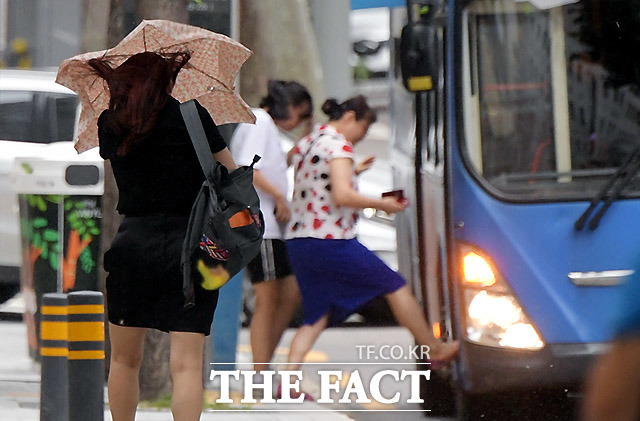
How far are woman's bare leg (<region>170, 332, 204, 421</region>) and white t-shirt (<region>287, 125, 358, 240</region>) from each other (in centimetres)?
207

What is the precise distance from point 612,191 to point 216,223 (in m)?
1.91

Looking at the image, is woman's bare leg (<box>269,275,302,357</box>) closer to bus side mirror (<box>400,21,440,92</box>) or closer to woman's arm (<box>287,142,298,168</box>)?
woman's arm (<box>287,142,298,168</box>)

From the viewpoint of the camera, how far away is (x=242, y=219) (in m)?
5.22

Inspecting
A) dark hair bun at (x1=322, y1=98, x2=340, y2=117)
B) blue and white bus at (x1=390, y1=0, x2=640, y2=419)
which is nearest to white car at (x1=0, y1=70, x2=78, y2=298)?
dark hair bun at (x1=322, y1=98, x2=340, y2=117)

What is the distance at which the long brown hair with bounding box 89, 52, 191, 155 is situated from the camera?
5.19 meters

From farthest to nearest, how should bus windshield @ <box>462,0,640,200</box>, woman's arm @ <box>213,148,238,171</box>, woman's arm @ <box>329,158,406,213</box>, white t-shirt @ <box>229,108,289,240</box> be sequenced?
white t-shirt @ <box>229,108,289,240</box>, woman's arm @ <box>329,158,406,213</box>, bus windshield @ <box>462,0,640,200</box>, woman's arm @ <box>213,148,238,171</box>

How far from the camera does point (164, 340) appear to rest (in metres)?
7.57

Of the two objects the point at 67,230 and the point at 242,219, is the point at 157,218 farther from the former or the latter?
the point at 67,230

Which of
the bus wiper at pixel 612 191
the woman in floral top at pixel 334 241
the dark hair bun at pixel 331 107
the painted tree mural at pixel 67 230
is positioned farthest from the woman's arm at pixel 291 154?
the bus wiper at pixel 612 191

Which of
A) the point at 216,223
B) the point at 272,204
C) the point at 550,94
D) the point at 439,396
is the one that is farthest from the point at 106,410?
the point at 550,94

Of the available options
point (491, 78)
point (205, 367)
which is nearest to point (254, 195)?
point (491, 78)

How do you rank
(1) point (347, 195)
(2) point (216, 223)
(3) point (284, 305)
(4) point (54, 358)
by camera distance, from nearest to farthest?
1. (2) point (216, 223)
2. (4) point (54, 358)
3. (1) point (347, 195)
4. (3) point (284, 305)

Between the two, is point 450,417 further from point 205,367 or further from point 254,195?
point 254,195

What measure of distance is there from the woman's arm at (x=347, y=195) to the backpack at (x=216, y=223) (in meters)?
1.84
